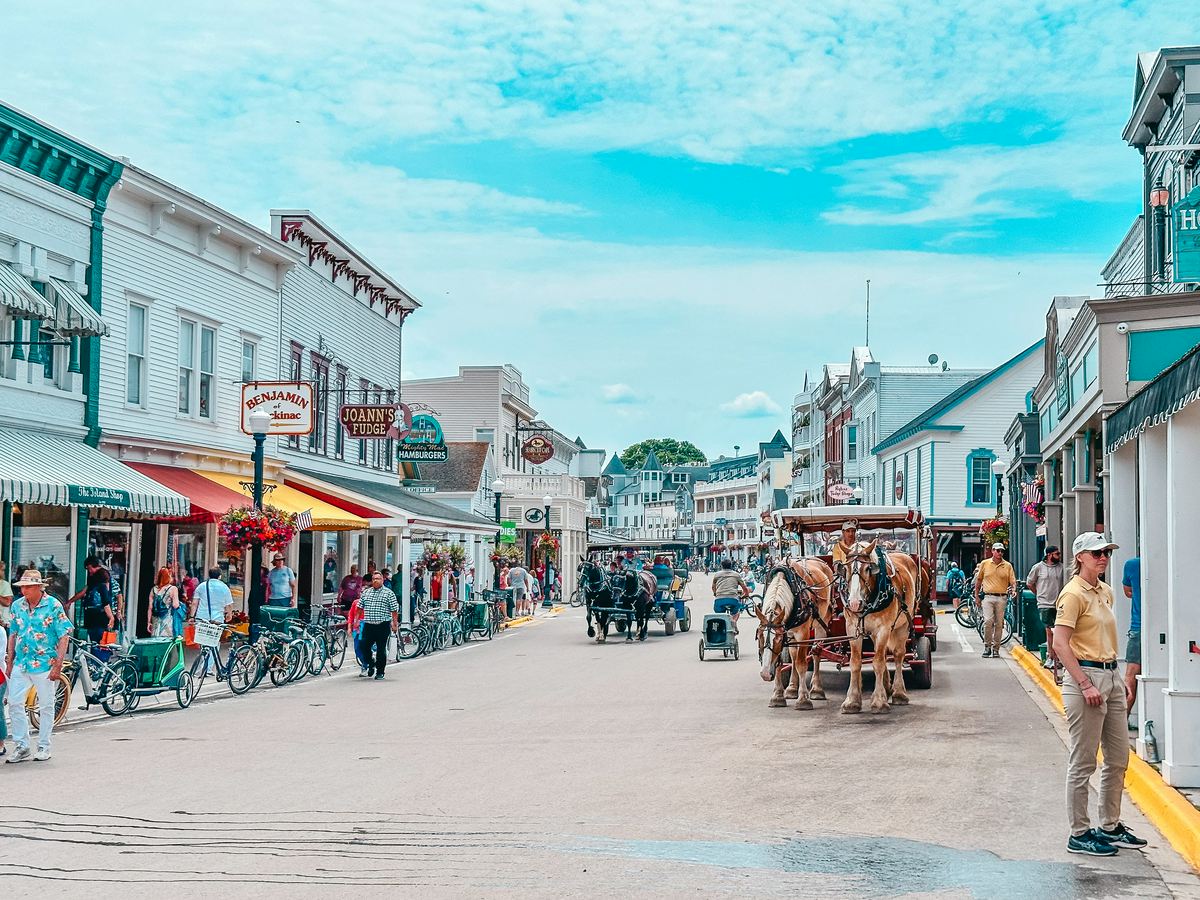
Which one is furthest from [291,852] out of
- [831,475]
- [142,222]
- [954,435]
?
[831,475]

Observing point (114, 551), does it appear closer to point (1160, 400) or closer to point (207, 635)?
point (207, 635)

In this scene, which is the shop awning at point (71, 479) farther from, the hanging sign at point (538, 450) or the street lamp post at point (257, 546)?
the hanging sign at point (538, 450)

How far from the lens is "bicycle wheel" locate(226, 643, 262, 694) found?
62.5ft

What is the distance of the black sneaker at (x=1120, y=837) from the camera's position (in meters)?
8.58

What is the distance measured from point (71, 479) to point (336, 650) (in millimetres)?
5654

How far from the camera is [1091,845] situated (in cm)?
849

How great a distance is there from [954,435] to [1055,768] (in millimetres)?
45711

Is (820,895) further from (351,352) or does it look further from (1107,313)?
(351,352)

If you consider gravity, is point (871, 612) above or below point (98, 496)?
below

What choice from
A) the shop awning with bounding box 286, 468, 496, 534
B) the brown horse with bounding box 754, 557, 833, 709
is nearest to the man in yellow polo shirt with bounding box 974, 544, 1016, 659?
the brown horse with bounding box 754, 557, 833, 709

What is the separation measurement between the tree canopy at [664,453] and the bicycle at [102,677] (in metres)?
163

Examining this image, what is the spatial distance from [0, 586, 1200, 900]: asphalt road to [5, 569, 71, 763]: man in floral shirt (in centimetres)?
34

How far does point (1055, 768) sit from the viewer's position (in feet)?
39.3

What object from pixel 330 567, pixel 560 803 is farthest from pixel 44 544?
pixel 560 803
